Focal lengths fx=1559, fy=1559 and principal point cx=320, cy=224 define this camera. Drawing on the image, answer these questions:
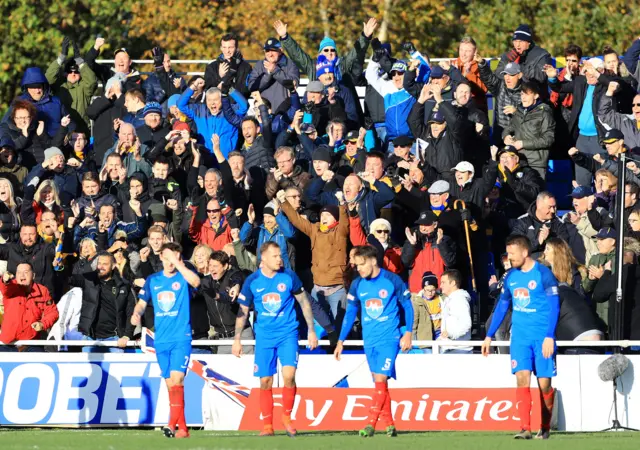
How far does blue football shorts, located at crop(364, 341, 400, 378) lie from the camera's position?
17.4m

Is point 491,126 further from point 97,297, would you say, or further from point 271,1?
point 271,1

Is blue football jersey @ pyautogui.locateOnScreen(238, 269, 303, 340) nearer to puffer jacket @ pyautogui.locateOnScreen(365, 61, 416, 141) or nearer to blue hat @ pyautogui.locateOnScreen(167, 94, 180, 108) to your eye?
puffer jacket @ pyautogui.locateOnScreen(365, 61, 416, 141)

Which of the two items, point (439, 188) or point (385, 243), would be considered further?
point (439, 188)

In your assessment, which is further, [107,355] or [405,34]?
[405,34]

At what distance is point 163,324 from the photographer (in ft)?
57.7

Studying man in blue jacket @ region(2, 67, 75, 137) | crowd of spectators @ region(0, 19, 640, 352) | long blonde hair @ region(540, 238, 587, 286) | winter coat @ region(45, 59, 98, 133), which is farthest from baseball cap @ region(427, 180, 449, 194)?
winter coat @ region(45, 59, 98, 133)

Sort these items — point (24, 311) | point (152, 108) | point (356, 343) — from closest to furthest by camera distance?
point (356, 343)
point (24, 311)
point (152, 108)

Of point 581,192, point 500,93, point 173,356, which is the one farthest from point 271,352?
point 500,93

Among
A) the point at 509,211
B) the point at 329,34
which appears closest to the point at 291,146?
the point at 509,211

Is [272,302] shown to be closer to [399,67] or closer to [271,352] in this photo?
[271,352]

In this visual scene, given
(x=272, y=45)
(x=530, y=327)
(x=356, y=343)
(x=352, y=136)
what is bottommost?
(x=356, y=343)

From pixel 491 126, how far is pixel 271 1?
17487 millimetres

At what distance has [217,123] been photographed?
2328 cm

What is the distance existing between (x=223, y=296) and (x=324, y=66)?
5.24m
